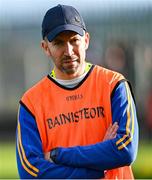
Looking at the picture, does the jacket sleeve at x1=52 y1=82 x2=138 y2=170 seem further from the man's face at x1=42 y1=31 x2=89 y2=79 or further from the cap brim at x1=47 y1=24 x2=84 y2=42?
the cap brim at x1=47 y1=24 x2=84 y2=42

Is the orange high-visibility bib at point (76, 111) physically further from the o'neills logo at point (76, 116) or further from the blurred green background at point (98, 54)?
the blurred green background at point (98, 54)

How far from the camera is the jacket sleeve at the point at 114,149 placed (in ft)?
16.3

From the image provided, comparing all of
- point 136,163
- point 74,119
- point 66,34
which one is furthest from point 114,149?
point 136,163

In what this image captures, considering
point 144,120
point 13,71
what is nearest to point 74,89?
point 144,120

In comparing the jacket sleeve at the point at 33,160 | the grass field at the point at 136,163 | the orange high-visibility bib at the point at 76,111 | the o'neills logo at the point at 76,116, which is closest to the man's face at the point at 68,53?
the orange high-visibility bib at the point at 76,111

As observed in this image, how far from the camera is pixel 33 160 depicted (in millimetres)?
5086

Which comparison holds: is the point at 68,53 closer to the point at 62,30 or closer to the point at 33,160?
the point at 62,30

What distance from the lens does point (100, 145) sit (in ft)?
16.4

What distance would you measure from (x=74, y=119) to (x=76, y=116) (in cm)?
2

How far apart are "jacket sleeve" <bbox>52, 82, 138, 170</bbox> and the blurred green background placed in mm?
6240

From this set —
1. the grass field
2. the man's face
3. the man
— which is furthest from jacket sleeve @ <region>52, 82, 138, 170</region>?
the grass field

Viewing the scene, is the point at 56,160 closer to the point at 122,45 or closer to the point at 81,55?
the point at 81,55

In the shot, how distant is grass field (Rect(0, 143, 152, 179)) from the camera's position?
1150cm

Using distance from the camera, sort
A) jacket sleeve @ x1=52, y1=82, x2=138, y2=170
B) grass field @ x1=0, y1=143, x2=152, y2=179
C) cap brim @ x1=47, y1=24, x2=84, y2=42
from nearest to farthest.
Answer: jacket sleeve @ x1=52, y1=82, x2=138, y2=170 → cap brim @ x1=47, y1=24, x2=84, y2=42 → grass field @ x1=0, y1=143, x2=152, y2=179
